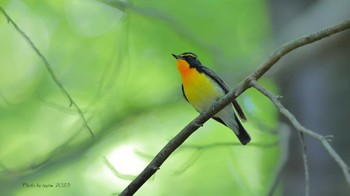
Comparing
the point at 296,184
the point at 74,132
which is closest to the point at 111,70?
the point at 74,132

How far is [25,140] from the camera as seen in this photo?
1433 mm

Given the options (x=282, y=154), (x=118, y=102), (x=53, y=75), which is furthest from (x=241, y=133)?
(x=53, y=75)

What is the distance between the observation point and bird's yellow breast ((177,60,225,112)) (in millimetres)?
1282

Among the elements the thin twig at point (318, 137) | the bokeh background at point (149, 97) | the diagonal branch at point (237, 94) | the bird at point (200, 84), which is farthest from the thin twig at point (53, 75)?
the thin twig at point (318, 137)

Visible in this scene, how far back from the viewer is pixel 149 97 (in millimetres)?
1527

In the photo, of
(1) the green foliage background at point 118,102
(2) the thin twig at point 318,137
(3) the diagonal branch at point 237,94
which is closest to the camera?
(2) the thin twig at point 318,137

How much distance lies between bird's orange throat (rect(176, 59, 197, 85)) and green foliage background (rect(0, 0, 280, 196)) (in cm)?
19

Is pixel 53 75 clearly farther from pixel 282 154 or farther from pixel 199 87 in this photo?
pixel 282 154

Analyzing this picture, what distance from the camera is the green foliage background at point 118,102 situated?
4.65 feet

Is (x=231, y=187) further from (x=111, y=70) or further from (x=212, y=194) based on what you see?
(x=111, y=70)

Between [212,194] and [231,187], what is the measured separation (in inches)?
2.2

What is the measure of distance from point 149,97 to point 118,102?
0.29 feet

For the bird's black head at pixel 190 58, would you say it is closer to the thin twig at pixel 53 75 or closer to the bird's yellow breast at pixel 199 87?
the bird's yellow breast at pixel 199 87

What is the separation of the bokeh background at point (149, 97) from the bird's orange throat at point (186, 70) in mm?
196
